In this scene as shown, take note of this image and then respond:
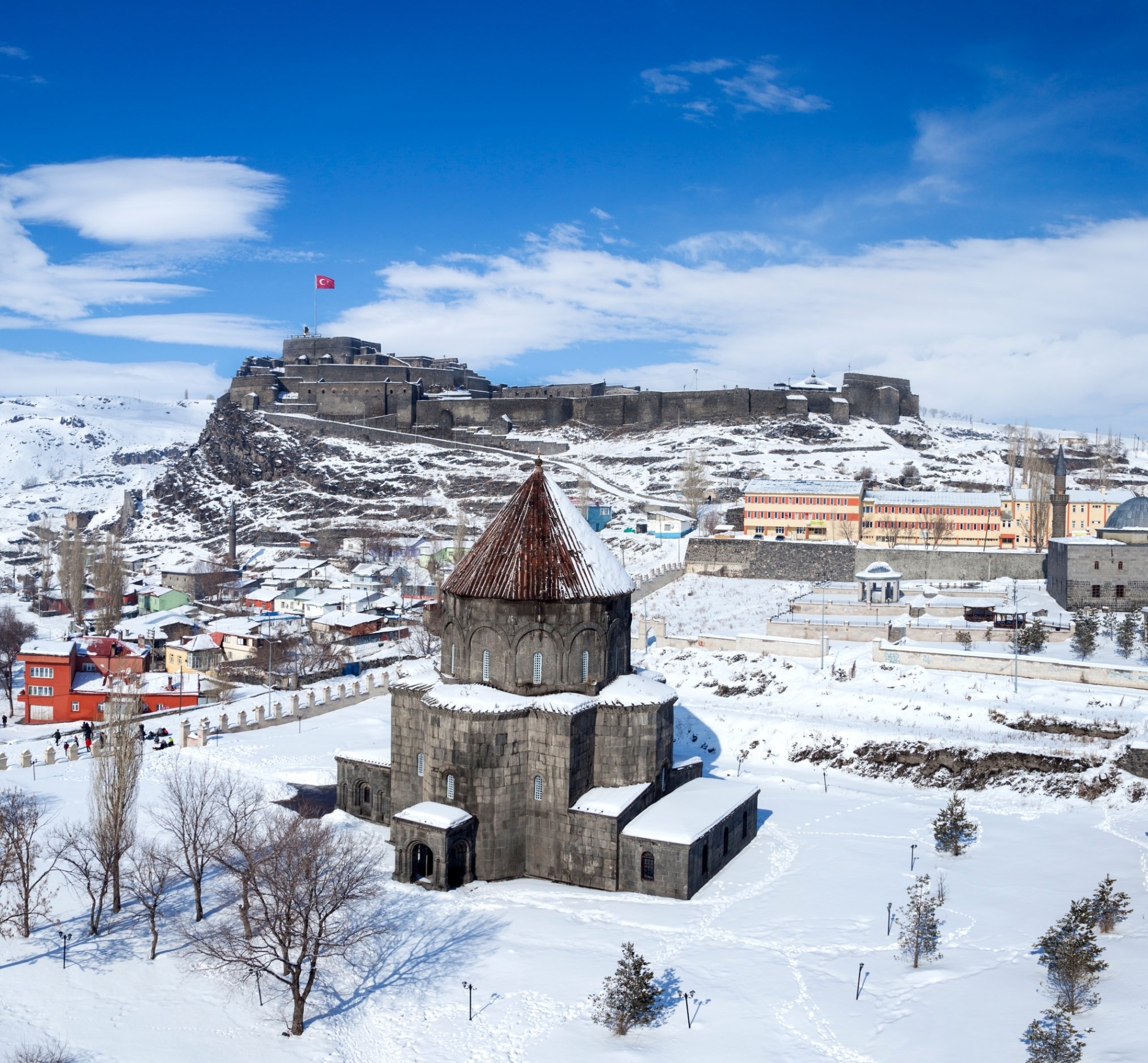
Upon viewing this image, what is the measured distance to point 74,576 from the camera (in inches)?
2062

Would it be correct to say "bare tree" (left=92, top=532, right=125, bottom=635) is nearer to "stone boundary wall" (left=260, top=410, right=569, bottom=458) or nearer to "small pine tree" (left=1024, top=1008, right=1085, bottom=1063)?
"stone boundary wall" (left=260, top=410, right=569, bottom=458)

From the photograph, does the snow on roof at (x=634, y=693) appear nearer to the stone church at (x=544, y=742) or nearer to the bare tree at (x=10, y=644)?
the stone church at (x=544, y=742)

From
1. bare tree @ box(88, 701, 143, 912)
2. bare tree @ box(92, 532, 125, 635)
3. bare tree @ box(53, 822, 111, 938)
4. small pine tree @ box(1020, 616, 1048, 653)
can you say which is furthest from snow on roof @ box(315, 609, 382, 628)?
bare tree @ box(88, 701, 143, 912)

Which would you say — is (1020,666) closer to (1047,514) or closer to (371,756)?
(371,756)

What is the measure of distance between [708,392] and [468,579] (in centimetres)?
6301

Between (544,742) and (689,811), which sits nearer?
(544,742)

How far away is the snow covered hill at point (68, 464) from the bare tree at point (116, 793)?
245ft

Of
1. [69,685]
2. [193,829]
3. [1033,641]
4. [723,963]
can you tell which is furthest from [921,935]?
[69,685]

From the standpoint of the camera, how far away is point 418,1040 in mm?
11172

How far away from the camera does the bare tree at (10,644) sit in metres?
38.8

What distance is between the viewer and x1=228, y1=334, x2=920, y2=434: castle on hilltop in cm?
7562

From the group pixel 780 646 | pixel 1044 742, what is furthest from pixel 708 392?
pixel 1044 742

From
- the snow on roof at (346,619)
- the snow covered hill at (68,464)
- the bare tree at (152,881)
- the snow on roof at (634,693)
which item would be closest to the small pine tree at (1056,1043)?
the snow on roof at (634,693)

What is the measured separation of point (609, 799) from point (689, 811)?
5.02 feet
